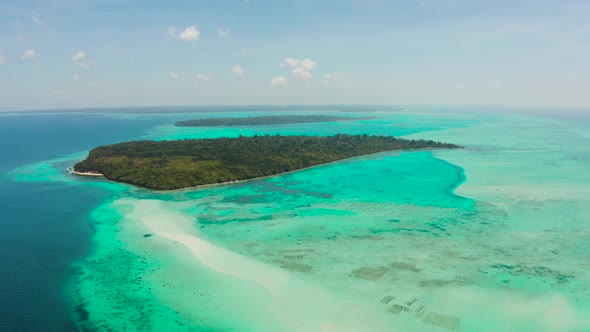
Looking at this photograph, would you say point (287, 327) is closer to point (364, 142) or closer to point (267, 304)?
point (267, 304)

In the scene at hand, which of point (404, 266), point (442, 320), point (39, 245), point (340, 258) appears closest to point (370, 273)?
point (404, 266)

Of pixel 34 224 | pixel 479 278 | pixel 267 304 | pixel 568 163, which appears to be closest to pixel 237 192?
pixel 34 224

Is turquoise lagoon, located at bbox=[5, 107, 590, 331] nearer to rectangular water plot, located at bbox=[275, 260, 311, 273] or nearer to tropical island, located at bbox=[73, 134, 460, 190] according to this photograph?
rectangular water plot, located at bbox=[275, 260, 311, 273]

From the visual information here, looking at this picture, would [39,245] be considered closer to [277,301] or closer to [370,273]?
[277,301]

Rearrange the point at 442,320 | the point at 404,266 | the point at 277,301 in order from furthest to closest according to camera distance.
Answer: the point at 404,266 < the point at 277,301 < the point at 442,320

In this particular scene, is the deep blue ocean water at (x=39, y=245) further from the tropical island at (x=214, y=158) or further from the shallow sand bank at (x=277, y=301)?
the shallow sand bank at (x=277, y=301)

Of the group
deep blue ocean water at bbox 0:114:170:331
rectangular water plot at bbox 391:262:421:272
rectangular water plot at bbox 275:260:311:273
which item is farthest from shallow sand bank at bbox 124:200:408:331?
deep blue ocean water at bbox 0:114:170:331

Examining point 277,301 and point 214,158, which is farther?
point 214,158
